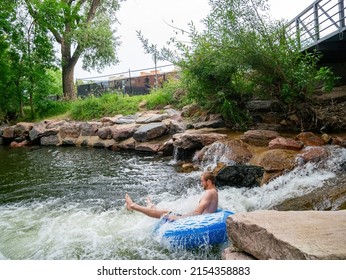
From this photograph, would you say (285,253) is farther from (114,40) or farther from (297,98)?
(114,40)

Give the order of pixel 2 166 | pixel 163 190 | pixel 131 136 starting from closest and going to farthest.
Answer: pixel 163 190 → pixel 2 166 → pixel 131 136

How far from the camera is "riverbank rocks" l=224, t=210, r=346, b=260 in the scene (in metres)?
1.94

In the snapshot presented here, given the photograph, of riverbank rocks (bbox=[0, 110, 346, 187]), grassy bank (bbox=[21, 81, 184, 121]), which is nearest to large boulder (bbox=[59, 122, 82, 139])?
riverbank rocks (bbox=[0, 110, 346, 187])

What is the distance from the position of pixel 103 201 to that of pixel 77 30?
42.0 ft

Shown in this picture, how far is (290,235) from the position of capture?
7.02 feet

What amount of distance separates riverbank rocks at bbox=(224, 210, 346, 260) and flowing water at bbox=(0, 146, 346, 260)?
86 cm

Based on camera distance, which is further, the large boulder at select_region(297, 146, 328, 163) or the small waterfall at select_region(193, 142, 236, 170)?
the small waterfall at select_region(193, 142, 236, 170)

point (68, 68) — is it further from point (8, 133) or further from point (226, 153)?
point (226, 153)

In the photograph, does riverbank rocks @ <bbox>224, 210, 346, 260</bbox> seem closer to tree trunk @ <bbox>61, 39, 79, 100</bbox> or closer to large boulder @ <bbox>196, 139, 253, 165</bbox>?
large boulder @ <bbox>196, 139, 253, 165</bbox>

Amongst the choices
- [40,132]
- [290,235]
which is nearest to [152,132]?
[40,132]

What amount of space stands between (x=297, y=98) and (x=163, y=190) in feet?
12.9

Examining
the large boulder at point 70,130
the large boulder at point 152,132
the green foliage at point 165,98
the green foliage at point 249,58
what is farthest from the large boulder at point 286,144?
the large boulder at point 70,130

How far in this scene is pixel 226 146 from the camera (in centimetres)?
677
